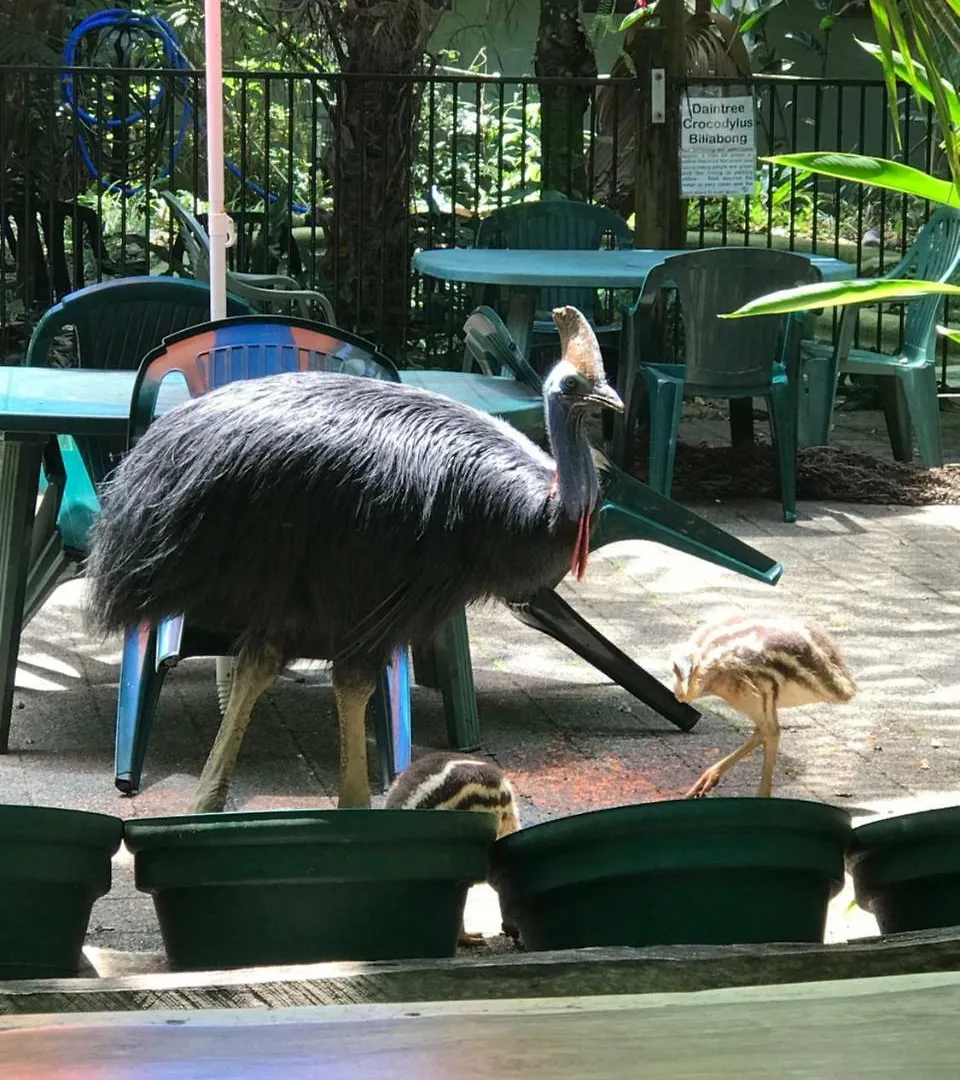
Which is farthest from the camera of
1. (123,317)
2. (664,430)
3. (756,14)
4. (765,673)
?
(756,14)

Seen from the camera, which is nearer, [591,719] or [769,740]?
[769,740]

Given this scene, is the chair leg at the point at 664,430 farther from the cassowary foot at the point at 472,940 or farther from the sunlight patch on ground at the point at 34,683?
the cassowary foot at the point at 472,940

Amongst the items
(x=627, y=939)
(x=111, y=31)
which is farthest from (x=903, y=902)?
(x=111, y=31)

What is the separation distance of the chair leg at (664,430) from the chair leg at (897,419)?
1.68 m

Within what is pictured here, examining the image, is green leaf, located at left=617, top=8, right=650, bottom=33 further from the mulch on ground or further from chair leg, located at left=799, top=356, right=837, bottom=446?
the mulch on ground

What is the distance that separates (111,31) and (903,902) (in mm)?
11359

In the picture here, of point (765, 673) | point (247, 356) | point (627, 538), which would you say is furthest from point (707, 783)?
point (247, 356)

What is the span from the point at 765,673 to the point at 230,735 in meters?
1.32

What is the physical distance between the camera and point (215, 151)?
15.6 ft

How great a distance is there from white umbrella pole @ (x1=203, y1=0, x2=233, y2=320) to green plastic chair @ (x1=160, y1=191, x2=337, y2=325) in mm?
2364

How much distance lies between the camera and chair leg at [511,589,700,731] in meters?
5.27

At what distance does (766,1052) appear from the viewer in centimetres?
189

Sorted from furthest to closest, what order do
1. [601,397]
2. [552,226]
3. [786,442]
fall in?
[552,226], [786,442], [601,397]

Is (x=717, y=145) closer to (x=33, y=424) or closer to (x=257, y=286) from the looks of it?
(x=257, y=286)
